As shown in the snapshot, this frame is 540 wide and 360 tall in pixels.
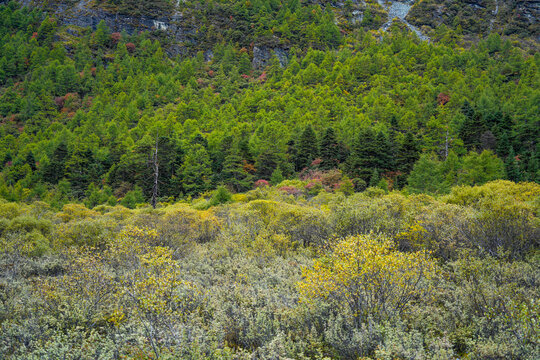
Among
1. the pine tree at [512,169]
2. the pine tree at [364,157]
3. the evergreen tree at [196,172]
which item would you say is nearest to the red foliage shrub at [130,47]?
the evergreen tree at [196,172]

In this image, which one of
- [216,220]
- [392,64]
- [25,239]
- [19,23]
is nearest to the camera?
[25,239]

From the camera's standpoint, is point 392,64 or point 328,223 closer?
point 328,223

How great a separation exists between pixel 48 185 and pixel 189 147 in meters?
20.5

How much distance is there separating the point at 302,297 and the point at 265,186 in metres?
26.7

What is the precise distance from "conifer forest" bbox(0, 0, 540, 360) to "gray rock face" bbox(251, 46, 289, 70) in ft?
2.20

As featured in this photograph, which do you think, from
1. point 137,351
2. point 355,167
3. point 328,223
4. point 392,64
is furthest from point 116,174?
point 392,64

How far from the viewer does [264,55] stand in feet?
326

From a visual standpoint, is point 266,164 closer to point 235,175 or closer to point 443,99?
point 235,175

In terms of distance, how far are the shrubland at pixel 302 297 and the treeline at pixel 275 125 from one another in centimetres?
1609

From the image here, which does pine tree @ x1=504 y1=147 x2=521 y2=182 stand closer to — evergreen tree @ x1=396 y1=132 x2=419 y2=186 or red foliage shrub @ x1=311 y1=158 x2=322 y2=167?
evergreen tree @ x1=396 y1=132 x2=419 y2=186

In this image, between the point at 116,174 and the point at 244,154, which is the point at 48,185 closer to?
the point at 116,174

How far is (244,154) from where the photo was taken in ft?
143

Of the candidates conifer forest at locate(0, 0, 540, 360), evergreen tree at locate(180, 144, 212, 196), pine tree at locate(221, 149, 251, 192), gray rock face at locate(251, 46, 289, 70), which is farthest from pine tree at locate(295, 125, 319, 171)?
gray rock face at locate(251, 46, 289, 70)

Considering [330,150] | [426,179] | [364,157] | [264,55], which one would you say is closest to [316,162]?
[330,150]
